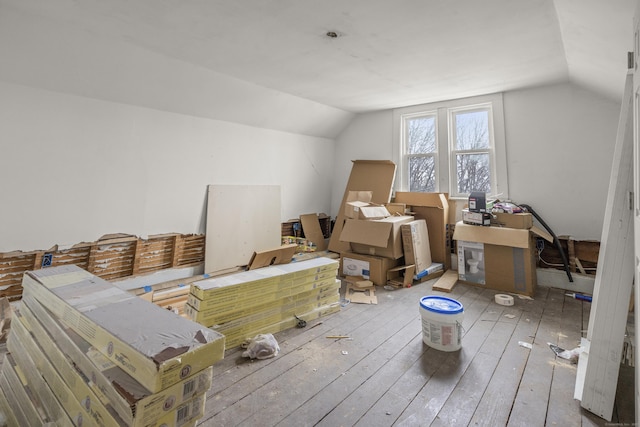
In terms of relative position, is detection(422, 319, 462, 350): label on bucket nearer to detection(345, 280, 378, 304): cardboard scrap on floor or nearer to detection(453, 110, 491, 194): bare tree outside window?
detection(345, 280, 378, 304): cardboard scrap on floor

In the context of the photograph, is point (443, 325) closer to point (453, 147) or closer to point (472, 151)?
point (472, 151)

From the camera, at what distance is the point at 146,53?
2738 mm

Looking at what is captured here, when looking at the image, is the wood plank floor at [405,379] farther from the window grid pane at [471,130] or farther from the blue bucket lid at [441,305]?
the window grid pane at [471,130]

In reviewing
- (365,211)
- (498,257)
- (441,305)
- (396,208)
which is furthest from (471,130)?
(441,305)

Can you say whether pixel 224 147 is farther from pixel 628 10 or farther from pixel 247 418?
pixel 628 10

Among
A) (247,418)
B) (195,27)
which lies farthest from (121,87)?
(247,418)

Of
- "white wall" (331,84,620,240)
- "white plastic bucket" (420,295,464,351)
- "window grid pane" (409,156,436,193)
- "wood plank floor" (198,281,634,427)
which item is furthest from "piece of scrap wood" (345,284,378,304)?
"white wall" (331,84,620,240)

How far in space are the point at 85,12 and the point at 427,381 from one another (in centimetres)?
348

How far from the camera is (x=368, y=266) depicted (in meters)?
3.83

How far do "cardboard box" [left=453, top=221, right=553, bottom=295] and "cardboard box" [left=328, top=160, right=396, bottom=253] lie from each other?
1.38m

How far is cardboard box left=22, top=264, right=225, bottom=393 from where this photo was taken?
3.11 ft

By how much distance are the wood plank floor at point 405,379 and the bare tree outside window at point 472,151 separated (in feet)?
6.85

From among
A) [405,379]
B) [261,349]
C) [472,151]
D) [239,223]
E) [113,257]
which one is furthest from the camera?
[472,151]

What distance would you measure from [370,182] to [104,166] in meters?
3.66
